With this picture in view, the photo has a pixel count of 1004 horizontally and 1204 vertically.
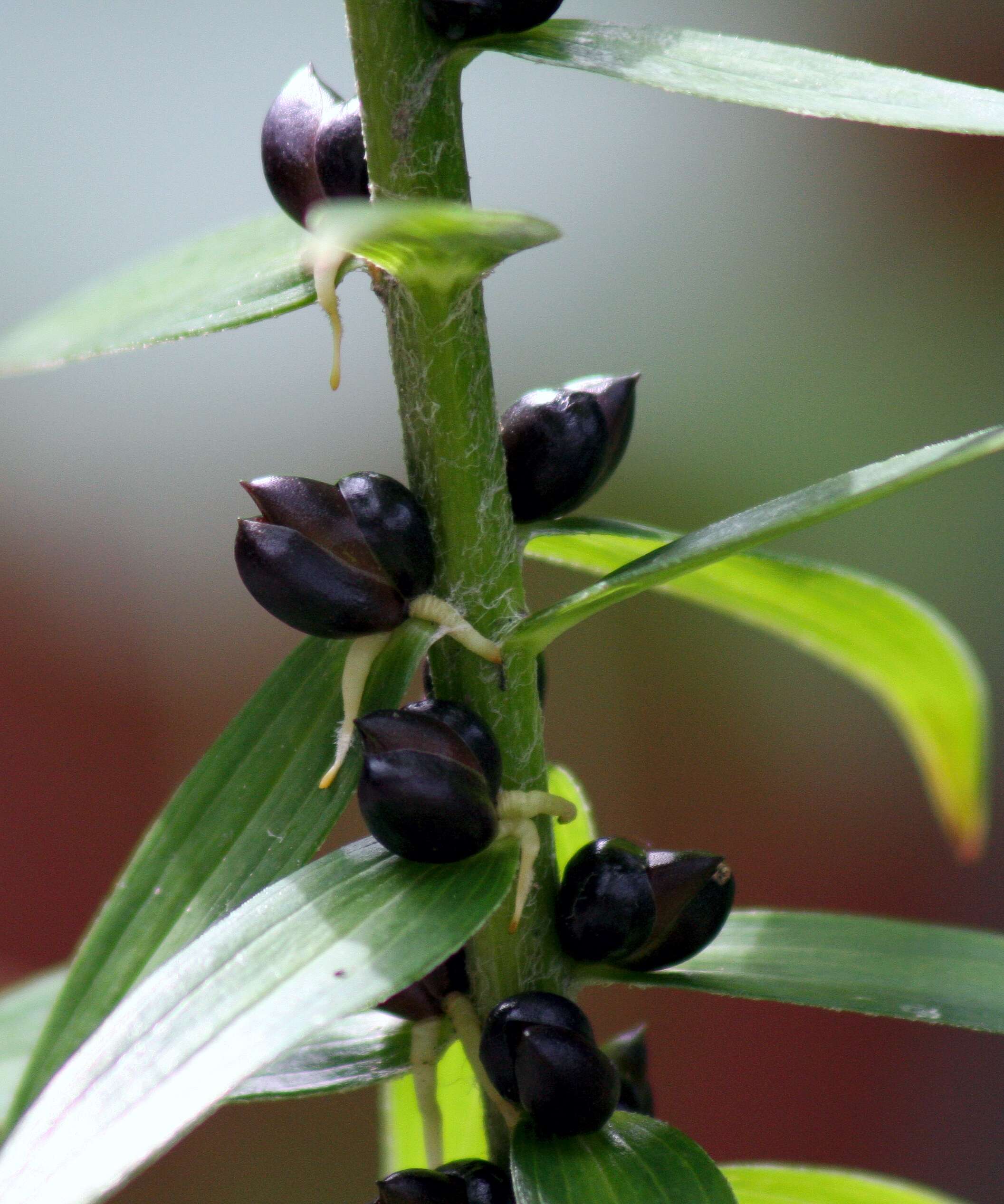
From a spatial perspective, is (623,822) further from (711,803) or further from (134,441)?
(134,441)

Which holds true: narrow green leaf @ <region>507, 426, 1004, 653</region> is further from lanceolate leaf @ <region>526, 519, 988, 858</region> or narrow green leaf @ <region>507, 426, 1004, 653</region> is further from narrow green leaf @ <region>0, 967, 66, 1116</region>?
narrow green leaf @ <region>0, 967, 66, 1116</region>

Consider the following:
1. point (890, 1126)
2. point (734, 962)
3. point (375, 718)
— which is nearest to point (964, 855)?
point (734, 962)

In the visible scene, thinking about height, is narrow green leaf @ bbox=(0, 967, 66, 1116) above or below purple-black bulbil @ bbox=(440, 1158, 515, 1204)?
below

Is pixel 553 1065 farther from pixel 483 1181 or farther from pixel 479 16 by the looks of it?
pixel 479 16

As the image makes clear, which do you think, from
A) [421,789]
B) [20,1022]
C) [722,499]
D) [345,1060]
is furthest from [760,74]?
[722,499]

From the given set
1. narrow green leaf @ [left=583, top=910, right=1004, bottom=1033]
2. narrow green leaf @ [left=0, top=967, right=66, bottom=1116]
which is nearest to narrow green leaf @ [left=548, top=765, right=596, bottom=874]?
narrow green leaf @ [left=583, top=910, right=1004, bottom=1033]

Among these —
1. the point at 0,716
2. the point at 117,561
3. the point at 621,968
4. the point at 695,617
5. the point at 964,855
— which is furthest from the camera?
the point at 695,617
